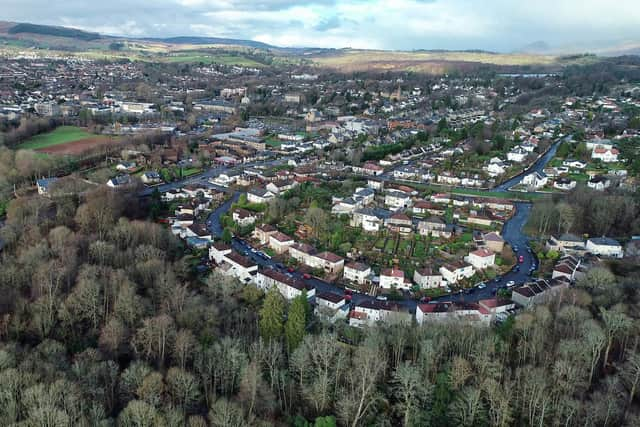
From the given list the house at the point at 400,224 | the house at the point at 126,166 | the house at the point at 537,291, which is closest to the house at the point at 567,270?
the house at the point at 537,291

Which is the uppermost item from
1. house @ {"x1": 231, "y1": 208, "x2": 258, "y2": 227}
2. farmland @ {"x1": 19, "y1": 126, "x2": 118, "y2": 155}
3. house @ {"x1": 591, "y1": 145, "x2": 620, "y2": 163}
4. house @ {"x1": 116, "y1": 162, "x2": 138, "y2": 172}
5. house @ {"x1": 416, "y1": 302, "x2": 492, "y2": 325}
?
house @ {"x1": 591, "y1": 145, "x2": 620, "y2": 163}

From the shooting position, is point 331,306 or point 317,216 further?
point 317,216

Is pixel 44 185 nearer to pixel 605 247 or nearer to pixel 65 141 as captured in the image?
pixel 65 141

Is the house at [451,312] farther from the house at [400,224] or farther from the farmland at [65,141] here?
the farmland at [65,141]

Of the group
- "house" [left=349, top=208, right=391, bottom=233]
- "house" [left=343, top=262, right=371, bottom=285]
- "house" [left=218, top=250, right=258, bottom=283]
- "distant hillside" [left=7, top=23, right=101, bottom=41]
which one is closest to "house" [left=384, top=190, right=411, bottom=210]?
"house" [left=349, top=208, right=391, bottom=233]

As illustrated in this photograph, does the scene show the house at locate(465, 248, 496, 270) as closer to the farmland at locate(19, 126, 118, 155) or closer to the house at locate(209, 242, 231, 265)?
the house at locate(209, 242, 231, 265)

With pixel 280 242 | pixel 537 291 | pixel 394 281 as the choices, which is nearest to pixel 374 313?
pixel 394 281
